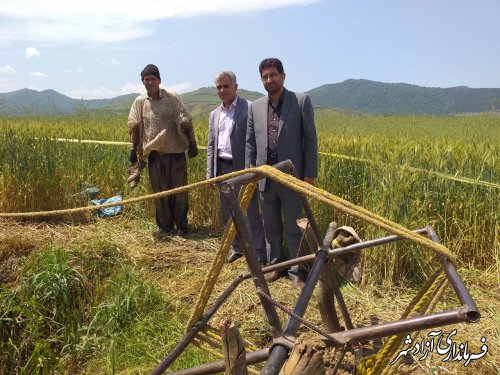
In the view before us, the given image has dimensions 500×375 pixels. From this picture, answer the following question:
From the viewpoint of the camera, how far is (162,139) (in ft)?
16.1

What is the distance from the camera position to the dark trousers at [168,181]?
5.07m

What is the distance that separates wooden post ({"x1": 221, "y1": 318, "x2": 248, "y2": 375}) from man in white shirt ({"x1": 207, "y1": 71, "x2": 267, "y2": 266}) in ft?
9.43

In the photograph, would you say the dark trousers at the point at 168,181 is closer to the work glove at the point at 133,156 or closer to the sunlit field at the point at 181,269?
the work glove at the point at 133,156

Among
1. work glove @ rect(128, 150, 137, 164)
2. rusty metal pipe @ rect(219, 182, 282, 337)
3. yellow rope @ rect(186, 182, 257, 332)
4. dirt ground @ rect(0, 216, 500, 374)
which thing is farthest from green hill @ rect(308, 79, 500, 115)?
rusty metal pipe @ rect(219, 182, 282, 337)

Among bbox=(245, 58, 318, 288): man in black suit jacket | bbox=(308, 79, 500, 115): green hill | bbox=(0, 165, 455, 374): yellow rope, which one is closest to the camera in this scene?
bbox=(0, 165, 455, 374): yellow rope

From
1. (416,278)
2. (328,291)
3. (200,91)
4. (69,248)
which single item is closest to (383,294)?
(416,278)

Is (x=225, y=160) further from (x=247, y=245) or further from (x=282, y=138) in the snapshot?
(x=247, y=245)

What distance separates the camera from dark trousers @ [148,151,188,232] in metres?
5.07

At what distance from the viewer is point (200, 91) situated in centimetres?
13988

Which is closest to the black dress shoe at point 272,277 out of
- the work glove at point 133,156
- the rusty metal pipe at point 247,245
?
the work glove at point 133,156

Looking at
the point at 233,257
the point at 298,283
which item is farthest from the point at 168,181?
the point at 298,283

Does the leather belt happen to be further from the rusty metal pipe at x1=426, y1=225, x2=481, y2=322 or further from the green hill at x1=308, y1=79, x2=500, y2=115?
the green hill at x1=308, y1=79, x2=500, y2=115

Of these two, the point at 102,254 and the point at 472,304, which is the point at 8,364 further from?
the point at 472,304

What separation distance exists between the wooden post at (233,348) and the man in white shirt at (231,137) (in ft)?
9.43
